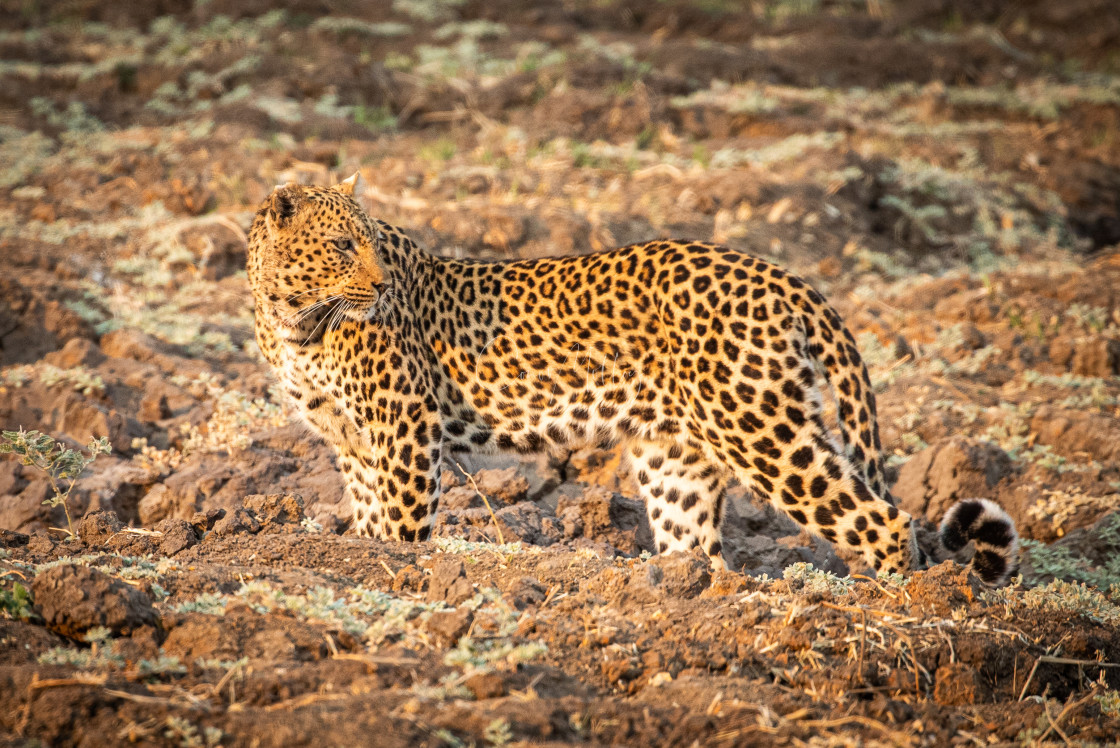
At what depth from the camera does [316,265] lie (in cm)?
627

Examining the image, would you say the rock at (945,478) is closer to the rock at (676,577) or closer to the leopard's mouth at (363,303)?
the rock at (676,577)

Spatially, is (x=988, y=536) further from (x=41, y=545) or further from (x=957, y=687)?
(x=41, y=545)

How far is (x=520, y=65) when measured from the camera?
16.1 meters

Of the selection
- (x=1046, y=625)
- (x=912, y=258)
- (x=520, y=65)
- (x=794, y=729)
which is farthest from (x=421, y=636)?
(x=520, y=65)

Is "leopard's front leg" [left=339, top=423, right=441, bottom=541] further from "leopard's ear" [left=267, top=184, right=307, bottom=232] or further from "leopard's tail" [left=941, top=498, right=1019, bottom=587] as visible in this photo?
"leopard's tail" [left=941, top=498, right=1019, bottom=587]

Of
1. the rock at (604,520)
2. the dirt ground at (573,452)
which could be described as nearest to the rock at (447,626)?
the dirt ground at (573,452)

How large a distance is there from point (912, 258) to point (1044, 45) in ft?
32.0

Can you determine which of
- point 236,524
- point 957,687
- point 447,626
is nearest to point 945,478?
point 957,687

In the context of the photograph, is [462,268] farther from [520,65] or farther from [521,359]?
[520,65]

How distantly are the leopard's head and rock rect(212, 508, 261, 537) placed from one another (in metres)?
1.18

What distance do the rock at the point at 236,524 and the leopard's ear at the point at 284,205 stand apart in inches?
67.1

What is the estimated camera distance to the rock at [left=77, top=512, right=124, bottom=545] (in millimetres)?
5449

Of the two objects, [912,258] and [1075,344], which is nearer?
[1075,344]

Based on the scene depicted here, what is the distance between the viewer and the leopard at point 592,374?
18.1 feet
